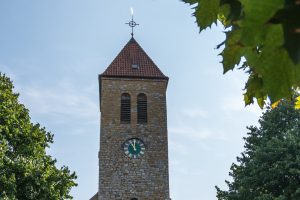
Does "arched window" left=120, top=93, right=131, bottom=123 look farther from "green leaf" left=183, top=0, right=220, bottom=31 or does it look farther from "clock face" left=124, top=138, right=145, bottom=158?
"green leaf" left=183, top=0, right=220, bottom=31

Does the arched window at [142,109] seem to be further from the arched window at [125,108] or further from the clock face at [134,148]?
the clock face at [134,148]

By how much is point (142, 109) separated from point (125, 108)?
0.81m

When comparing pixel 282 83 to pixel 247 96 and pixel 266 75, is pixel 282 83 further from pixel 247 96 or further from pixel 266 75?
pixel 247 96

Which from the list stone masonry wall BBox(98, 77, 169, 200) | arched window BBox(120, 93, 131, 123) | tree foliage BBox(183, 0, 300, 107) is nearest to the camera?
tree foliage BBox(183, 0, 300, 107)

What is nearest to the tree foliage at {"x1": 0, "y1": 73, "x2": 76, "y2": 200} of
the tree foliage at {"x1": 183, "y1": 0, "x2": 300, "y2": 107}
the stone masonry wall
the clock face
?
the stone masonry wall

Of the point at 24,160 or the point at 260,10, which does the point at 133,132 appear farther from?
the point at 260,10

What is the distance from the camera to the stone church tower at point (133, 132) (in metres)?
21.3

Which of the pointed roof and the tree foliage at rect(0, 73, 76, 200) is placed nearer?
the tree foliage at rect(0, 73, 76, 200)

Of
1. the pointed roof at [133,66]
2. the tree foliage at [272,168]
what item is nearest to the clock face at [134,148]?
the pointed roof at [133,66]

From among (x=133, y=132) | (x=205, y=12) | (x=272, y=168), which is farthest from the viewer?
(x=133, y=132)

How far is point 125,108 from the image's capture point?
23266 mm

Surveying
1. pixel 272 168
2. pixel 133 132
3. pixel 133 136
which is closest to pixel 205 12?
pixel 272 168

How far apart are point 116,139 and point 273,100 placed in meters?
21.7

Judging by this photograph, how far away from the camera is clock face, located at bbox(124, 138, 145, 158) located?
865 inches
